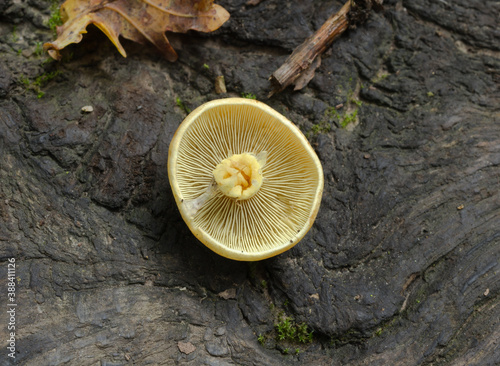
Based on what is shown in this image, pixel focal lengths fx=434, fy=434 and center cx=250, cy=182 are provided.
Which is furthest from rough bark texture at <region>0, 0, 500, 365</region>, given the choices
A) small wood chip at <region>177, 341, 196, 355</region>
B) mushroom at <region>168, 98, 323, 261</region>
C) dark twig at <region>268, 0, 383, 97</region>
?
mushroom at <region>168, 98, 323, 261</region>

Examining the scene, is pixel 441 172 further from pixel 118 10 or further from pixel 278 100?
pixel 118 10

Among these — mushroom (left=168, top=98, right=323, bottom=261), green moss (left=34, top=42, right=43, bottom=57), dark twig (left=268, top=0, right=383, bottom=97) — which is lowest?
green moss (left=34, top=42, right=43, bottom=57)

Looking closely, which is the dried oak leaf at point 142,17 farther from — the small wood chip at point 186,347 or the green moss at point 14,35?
the small wood chip at point 186,347

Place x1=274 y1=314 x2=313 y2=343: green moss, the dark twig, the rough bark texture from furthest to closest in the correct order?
1. the dark twig
2. x1=274 y1=314 x2=313 y2=343: green moss
3. the rough bark texture

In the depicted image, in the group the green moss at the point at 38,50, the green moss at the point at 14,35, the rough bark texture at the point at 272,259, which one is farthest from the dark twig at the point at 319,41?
the green moss at the point at 14,35

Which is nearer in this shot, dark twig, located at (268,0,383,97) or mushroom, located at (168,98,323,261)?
mushroom, located at (168,98,323,261)

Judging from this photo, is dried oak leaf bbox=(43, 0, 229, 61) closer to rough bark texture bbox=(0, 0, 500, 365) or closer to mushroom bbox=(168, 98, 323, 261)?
rough bark texture bbox=(0, 0, 500, 365)
